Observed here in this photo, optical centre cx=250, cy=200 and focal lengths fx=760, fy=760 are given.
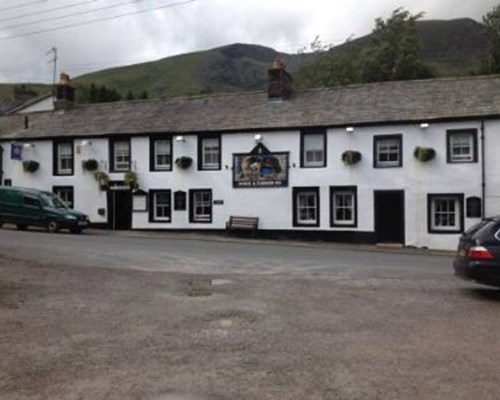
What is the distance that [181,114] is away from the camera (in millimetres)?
39312

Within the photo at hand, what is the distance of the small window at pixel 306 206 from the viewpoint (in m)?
35.0

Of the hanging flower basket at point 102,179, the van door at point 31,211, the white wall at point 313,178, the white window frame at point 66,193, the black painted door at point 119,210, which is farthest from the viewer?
the white window frame at point 66,193

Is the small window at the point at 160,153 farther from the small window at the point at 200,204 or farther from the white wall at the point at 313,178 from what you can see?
the small window at the point at 200,204

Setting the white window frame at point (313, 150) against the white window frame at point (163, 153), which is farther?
the white window frame at point (163, 153)

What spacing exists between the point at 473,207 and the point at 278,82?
1181 centimetres

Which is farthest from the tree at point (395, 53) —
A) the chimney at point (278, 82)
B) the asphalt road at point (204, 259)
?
the asphalt road at point (204, 259)

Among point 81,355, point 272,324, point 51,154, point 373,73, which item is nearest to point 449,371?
point 272,324

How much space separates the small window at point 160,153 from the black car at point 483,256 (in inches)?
991

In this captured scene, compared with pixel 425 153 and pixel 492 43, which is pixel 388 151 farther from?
pixel 492 43

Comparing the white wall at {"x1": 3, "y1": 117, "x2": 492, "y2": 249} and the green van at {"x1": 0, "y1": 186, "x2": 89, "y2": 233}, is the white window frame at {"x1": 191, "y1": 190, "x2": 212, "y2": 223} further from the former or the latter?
the green van at {"x1": 0, "y1": 186, "x2": 89, "y2": 233}

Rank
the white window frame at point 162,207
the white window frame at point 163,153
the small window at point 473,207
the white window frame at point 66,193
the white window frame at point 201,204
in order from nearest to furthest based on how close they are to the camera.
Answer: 1. the small window at point 473,207
2. the white window frame at point 201,204
3. the white window frame at point 162,207
4. the white window frame at point 163,153
5. the white window frame at point 66,193

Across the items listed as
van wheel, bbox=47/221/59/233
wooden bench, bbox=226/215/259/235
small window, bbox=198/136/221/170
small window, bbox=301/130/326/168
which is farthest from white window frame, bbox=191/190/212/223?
van wheel, bbox=47/221/59/233

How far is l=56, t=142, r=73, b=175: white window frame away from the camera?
40312mm

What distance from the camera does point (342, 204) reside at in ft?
114
